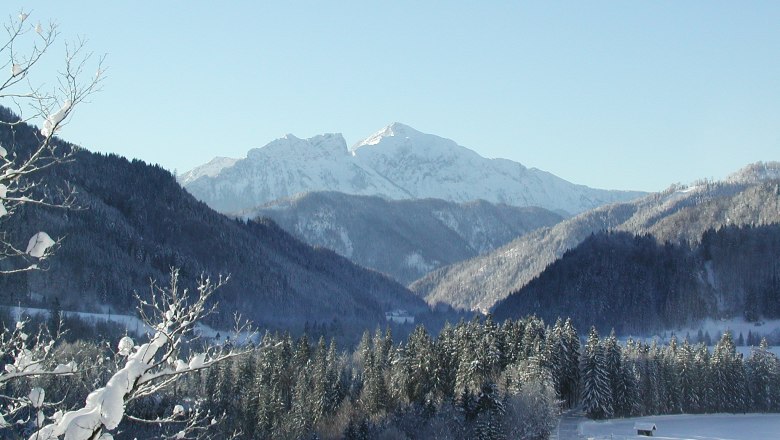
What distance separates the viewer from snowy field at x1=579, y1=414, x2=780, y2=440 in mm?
87438

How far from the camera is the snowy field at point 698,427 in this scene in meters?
87.4

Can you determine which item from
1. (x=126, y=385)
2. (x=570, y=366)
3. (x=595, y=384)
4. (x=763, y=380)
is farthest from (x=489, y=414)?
(x=126, y=385)

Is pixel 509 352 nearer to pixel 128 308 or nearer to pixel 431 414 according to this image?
pixel 431 414

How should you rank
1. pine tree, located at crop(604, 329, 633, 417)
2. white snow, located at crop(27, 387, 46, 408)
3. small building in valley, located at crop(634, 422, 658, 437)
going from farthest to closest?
pine tree, located at crop(604, 329, 633, 417)
small building in valley, located at crop(634, 422, 658, 437)
white snow, located at crop(27, 387, 46, 408)

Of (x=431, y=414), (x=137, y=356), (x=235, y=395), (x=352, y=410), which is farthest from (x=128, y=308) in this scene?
(x=137, y=356)

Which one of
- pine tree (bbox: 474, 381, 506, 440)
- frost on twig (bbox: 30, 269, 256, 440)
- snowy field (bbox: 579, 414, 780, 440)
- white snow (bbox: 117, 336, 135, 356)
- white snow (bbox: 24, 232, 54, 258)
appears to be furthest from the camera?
snowy field (bbox: 579, 414, 780, 440)

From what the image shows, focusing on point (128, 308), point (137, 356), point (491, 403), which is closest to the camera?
point (137, 356)

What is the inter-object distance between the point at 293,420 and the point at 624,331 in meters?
126

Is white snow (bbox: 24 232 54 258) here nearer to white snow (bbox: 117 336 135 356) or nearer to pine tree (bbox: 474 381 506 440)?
white snow (bbox: 117 336 135 356)

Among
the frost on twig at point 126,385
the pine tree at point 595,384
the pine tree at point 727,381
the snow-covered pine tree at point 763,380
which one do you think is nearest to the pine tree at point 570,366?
the pine tree at point 595,384

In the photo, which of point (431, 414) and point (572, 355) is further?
point (572, 355)

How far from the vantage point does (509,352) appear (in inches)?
3824

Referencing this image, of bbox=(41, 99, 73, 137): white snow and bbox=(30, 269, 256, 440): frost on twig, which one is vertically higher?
bbox=(41, 99, 73, 137): white snow

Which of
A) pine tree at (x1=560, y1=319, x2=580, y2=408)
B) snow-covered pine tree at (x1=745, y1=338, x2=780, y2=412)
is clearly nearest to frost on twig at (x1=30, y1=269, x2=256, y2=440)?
pine tree at (x1=560, y1=319, x2=580, y2=408)
